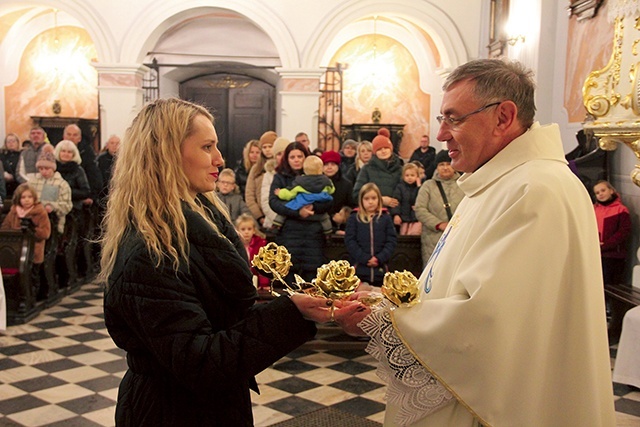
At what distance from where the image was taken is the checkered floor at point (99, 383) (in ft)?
15.0

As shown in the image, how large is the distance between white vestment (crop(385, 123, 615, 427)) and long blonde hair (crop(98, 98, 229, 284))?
0.66m

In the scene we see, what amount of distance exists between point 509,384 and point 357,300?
18.7 inches

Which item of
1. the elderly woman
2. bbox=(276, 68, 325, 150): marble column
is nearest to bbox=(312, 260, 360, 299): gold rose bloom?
the elderly woman

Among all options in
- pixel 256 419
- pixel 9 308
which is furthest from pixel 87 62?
pixel 256 419

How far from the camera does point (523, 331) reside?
1.96 meters

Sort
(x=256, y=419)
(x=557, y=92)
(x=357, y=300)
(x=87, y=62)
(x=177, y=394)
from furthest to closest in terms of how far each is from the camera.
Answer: (x=87, y=62) → (x=557, y=92) → (x=256, y=419) → (x=357, y=300) → (x=177, y=394)

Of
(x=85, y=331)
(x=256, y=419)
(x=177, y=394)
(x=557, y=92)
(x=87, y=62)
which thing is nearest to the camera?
(x=177, y=394)

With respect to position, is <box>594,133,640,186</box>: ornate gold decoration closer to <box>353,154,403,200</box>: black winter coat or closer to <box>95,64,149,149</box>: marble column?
<box>353,154,403,200</box>: black winter coat

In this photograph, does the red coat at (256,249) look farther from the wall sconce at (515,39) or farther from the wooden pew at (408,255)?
the wall sconce at (515,39)

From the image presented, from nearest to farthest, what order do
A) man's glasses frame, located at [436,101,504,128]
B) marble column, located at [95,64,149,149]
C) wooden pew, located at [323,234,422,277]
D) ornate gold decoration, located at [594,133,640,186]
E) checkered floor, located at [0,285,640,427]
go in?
1. man's glasses frame, located at [436,101,504,128]
2. checkered floor, located at [0,285,640,427]
3. ornate gold decoration, located at [594,133,640,186]
4. wooden pew, located at [323,234,422,277]
5. marble column, located at [95,64,149,149]

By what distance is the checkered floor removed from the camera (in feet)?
15.0

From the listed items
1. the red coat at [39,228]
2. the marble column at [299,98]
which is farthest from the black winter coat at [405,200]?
the marble column at [299,98]

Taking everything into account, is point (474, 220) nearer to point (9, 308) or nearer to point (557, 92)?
Result: point (9, 308)

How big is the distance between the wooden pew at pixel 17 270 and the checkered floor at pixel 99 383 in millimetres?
245
